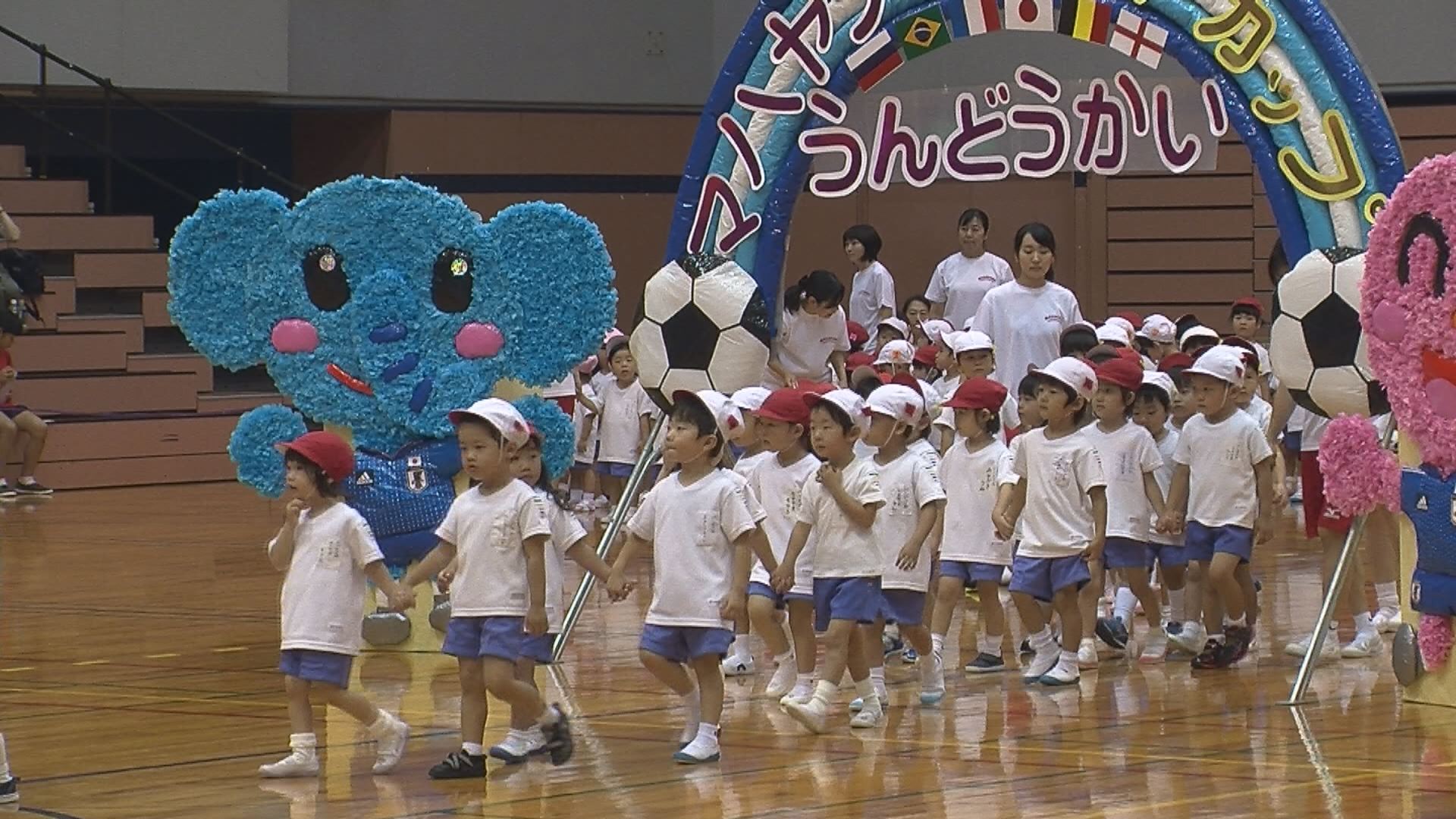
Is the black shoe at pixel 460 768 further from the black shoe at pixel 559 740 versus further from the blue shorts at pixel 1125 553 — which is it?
the blue shorts at pixel 1125 553

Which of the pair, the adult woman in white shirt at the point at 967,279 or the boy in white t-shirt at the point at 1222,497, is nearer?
the boy in white t-shirt at the point at 1222,497

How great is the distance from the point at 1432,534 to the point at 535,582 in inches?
119

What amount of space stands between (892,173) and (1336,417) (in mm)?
2233

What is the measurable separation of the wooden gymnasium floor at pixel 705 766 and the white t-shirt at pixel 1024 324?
63.5 inches

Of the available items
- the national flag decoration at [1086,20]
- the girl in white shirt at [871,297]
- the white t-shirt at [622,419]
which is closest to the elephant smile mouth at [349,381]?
the national flag decoration at [1086,20]

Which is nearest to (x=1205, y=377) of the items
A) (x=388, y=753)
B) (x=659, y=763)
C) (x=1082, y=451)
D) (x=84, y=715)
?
(x=1082, y=451)

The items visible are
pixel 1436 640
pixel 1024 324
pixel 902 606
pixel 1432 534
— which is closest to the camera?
pixel 1432 534

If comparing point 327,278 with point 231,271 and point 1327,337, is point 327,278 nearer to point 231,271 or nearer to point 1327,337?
point 231,271

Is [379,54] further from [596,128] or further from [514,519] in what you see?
[514,519]

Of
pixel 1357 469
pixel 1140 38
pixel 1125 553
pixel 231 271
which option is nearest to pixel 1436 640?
pixel 1357 469

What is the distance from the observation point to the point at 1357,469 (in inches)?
321

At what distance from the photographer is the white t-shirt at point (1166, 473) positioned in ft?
31.1

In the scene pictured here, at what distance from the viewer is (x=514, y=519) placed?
718 cm

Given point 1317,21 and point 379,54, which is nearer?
point 1317,21
